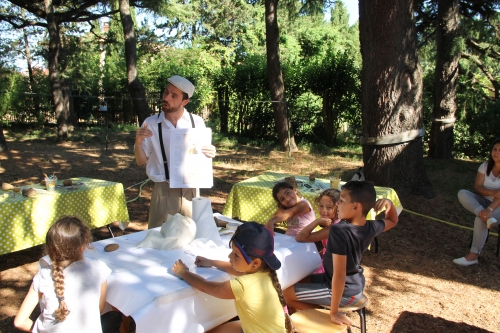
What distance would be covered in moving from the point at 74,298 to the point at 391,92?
208 inches

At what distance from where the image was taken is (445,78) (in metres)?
9.48

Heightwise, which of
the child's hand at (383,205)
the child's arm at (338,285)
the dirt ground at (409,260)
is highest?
the child's hand at (383,205)

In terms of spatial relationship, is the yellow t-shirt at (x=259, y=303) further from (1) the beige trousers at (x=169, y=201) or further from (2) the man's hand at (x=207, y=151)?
(1) the beige trousers at (x=169, y=201)

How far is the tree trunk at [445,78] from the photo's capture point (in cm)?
913

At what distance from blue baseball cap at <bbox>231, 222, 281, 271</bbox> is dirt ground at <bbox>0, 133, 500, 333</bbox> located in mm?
1520

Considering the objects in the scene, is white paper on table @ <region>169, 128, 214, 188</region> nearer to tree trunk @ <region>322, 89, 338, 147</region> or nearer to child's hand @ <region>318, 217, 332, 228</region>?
child's hand @ <region>318, 217, 332, 228</region>

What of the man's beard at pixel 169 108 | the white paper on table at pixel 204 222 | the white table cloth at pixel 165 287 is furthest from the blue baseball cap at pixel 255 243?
the man's beard at pixel 169 108

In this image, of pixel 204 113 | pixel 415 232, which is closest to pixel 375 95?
pixel 415 232

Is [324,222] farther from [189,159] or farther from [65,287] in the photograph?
[65,287]

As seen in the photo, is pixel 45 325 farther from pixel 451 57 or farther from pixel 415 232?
pixel 451 57

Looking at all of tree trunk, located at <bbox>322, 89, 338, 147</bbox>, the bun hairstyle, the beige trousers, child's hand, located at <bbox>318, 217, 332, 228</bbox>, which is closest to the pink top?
child's hand, located at <bbox>318, 217, 332, 228</bbox>

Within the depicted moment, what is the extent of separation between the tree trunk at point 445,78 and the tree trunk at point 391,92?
362 centimetres

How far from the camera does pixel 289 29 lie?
3078 centimetres

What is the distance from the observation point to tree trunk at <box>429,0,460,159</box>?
9.13m
